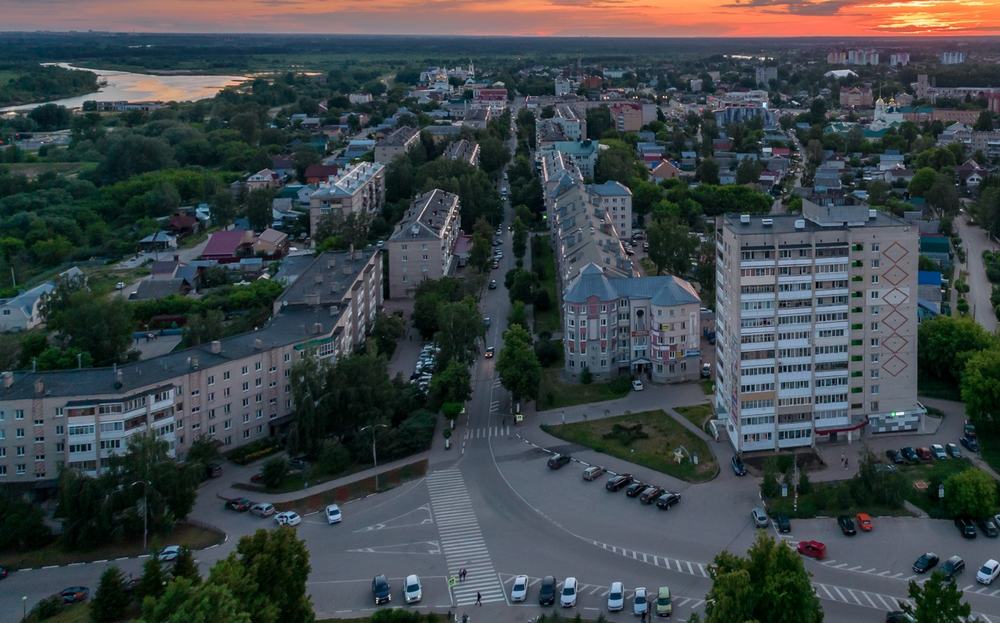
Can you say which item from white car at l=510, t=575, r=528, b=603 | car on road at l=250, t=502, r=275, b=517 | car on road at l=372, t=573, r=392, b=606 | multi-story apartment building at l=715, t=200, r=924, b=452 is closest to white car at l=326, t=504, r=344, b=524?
car on road at l=250, t=502, r=275, b=517

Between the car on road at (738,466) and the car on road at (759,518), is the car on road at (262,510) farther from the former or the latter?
the car on road at (738,466)

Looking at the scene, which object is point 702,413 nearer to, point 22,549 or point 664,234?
point 664,234

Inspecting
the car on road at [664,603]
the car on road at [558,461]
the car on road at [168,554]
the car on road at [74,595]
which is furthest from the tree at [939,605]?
the car on road at [74,595]

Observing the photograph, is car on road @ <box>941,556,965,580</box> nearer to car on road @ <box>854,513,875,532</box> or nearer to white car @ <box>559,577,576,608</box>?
car on road @ <box>854,513,875,532</box>

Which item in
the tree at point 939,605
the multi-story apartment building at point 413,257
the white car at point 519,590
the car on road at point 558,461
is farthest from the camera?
the multi-story apartment building at point 413,257

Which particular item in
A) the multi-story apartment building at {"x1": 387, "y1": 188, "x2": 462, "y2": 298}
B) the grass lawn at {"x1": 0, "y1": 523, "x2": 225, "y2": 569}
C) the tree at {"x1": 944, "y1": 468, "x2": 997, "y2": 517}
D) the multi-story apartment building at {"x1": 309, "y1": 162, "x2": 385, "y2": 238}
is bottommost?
the grass lawn at {"x1": 0, "y1": 523, "x2": 225, "y2": 569}

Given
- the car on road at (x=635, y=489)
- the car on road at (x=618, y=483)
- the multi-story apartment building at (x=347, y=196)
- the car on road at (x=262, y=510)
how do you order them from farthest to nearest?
the multi-story apartment building at (x=347, y=196) → the car on road at (x=618, y=483) → the car on road at (x=635, y=489) → the car on road at (x=262, y=510)

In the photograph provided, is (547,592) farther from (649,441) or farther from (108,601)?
(649,441)
